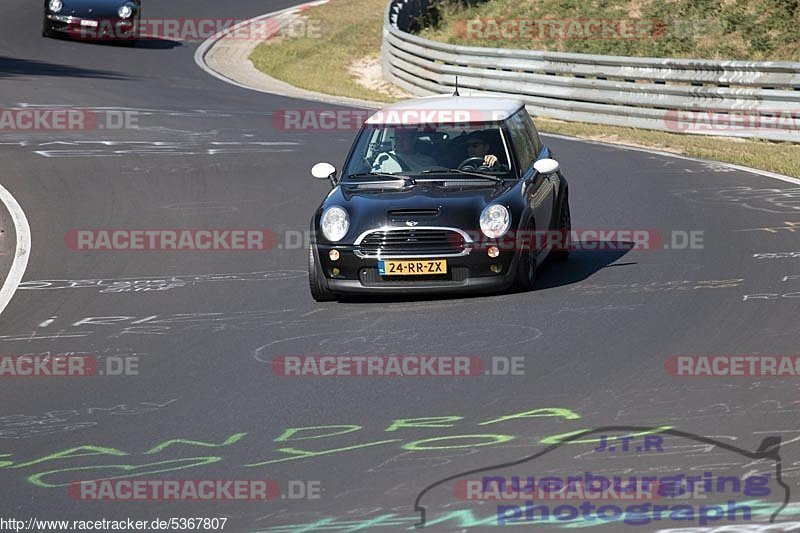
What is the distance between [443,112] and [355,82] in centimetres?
2132

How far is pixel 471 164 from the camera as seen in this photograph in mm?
12398

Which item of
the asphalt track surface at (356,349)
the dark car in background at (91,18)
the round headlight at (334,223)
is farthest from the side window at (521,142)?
the dark car in background at (91,18)

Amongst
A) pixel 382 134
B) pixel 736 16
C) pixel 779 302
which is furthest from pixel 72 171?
Answer: pixel 736 16

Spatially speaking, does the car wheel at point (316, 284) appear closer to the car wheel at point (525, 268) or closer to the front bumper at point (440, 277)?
the front bumper at point (440, 277)

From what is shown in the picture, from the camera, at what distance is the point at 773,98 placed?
2248 cm

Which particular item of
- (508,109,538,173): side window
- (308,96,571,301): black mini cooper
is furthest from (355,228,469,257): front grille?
(508,109,538,173): side window

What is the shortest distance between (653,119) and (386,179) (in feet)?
42.9

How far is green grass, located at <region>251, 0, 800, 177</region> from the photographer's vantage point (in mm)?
21031

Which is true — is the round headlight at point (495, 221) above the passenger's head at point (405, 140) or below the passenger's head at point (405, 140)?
below

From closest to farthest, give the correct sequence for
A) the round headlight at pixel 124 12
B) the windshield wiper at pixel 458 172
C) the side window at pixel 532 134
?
the windshield wiper at pixel 458 172, the side window at pixel 532 134, the round headlight at pixel 124 12

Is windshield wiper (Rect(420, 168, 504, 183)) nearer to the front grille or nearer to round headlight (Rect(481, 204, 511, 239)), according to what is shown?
round headlight (Rect(481, 204, 511, 239))

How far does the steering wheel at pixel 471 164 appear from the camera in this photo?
12359mm

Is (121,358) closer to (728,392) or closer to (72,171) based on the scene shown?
(728,392)

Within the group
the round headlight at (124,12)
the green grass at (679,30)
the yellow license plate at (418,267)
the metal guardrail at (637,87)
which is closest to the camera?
the yellow license plate at (418,267)
